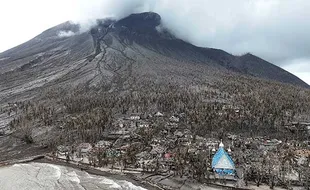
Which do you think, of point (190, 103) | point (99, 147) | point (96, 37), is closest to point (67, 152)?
point (99, 147)

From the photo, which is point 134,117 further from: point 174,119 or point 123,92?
point 123,92

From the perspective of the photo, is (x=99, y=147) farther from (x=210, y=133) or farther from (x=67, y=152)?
→ (x=210, y=133)

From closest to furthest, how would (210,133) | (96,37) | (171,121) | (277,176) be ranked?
1. (277,176)
2. (210,133)
3. (171,121)
4. (96,37)

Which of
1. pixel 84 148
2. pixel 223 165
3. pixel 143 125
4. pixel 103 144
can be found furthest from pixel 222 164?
pixel 143 125

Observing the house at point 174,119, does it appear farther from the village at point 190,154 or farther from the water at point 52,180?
the water at point 52,180

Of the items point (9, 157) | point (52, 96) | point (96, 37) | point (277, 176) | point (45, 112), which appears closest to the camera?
point (277, 176)

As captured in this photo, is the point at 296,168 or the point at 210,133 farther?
the point at 210,133

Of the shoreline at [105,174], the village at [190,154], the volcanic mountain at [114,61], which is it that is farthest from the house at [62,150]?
the volcanic mountain at [114,61]

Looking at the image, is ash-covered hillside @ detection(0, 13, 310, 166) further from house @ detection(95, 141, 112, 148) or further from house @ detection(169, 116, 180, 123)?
house @ detection(95, 141, 112, 148)

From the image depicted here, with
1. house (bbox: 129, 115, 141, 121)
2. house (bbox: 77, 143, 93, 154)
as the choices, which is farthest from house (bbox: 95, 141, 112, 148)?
house (bbox: 129, 115, 141, 121)
